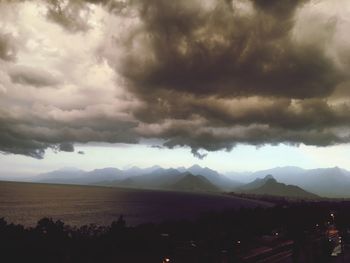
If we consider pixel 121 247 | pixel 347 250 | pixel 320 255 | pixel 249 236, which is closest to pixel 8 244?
pixel 121 247

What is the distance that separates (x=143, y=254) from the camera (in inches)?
2709

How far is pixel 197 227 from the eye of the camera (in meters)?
95.4

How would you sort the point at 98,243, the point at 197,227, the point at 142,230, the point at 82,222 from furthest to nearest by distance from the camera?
the point at 82,222 < the point at 197,227 < the point at 142,230 < the point at 98,243

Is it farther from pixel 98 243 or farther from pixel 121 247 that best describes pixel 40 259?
pixel 121 247

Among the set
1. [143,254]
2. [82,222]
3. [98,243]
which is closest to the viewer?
[98,243]

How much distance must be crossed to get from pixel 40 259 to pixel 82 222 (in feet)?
290

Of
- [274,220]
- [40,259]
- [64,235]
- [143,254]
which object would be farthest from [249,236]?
[40,259]

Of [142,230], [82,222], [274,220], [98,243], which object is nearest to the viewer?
[98,243]

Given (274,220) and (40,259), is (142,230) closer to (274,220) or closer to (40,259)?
(40,259)

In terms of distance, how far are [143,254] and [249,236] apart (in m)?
38.5

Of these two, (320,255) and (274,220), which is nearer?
→ (320,255)

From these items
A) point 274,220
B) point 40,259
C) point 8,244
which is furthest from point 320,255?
point 274,220

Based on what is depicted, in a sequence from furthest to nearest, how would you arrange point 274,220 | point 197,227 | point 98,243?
1. point 274,220
2. point 197,227
3. point 98,243

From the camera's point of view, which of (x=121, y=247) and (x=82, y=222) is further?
(x=82, y=222)
